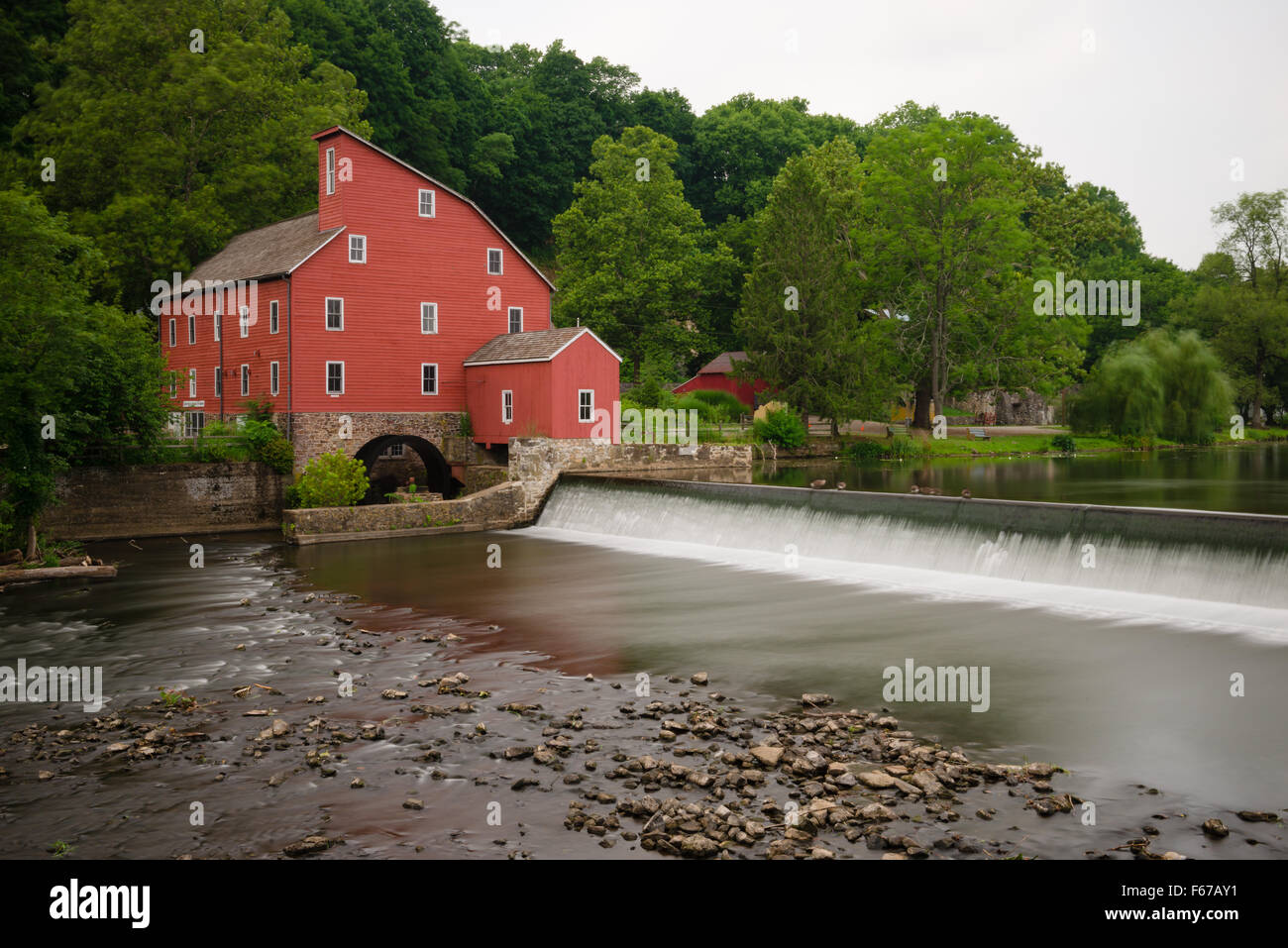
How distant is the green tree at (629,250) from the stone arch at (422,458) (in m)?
24.2

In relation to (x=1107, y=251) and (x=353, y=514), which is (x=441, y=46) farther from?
(x=1107, y=251)

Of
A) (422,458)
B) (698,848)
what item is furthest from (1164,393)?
(698,848)

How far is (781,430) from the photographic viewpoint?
173 ft

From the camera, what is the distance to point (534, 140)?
85.1m

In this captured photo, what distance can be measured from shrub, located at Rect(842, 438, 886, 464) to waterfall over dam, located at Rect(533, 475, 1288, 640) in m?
26.9

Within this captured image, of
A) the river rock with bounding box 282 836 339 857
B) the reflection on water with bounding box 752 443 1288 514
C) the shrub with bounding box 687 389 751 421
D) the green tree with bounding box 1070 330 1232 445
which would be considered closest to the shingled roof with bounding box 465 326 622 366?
the reflection on water with bounding box 752 443 1288 514

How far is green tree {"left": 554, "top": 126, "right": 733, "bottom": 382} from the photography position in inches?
2392

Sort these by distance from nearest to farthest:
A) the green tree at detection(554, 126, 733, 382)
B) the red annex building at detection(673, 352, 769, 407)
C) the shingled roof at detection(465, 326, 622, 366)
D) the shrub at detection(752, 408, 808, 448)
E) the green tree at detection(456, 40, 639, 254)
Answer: the shingled roof at detection(465, 326, 622, 366) → the shrub at detection(752, 408, 808, 448) → the green tree at detection(554, 126, 733, 382) → the red annex building at detection(673, 352, 769, 407) → the green tree at detection(456, 40, 639, 254)

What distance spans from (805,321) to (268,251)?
28274 millimetres

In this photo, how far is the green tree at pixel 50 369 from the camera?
23109mm

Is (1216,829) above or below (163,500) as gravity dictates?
below

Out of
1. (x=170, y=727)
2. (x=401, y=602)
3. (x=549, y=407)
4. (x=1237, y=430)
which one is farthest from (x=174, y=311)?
(x=1237, y=430)

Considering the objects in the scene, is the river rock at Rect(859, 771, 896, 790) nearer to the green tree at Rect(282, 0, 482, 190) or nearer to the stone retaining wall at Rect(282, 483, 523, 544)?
the stone retaining wall at Rect(282, 483, 523, 544)

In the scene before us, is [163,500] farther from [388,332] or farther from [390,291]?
[390,291]
